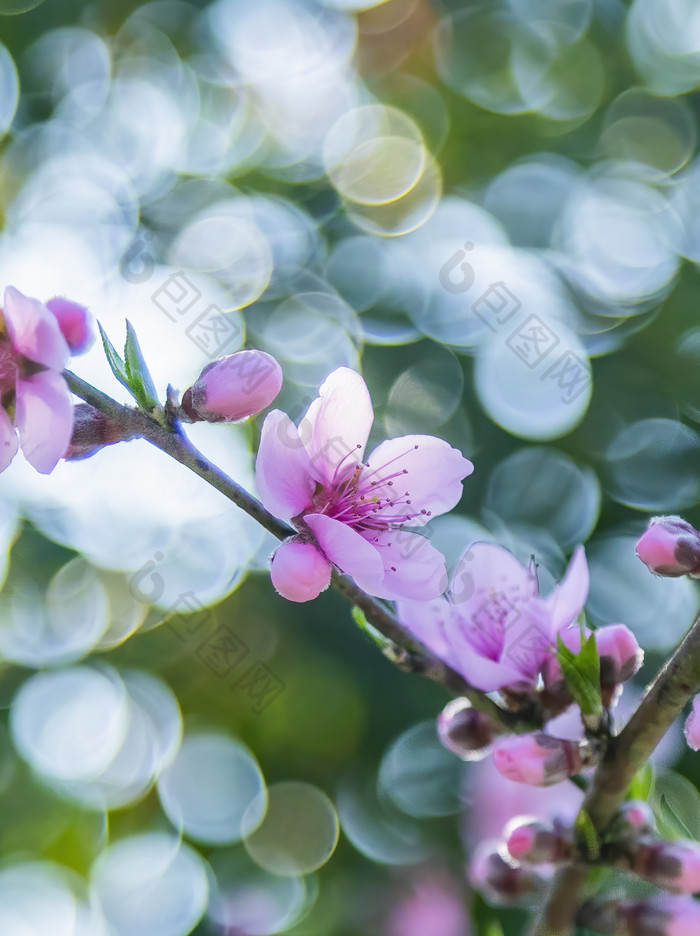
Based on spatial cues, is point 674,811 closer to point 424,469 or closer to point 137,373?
point 424,469

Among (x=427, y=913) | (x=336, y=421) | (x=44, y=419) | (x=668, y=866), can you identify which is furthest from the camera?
(x=427, y=913)

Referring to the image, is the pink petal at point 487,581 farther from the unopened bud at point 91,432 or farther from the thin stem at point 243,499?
the unopened bud at point 91,432

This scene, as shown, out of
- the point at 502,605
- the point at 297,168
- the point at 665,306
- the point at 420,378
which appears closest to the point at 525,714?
the point at 502,605

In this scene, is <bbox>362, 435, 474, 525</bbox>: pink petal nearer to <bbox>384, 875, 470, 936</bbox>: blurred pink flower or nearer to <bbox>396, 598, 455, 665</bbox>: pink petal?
<bbox>396, 598, 455, 665</bbox>: pink petal

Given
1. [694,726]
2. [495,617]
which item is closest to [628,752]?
[694,726]

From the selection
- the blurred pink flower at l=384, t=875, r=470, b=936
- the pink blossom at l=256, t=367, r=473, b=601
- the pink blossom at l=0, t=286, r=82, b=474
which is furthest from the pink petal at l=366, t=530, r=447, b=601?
the blurred pink flower at l=384, t=875, r=470, b=936
